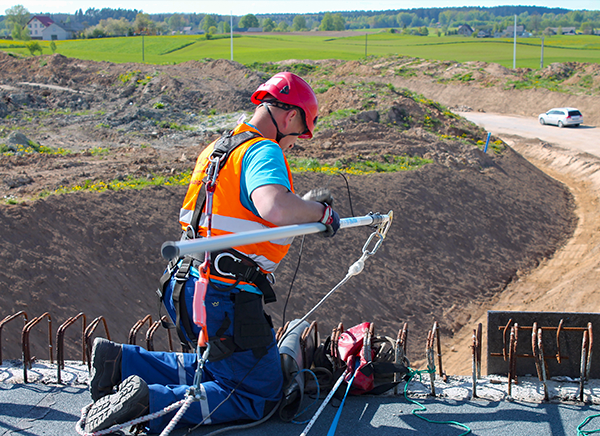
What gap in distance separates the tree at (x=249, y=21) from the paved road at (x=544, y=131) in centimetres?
12831

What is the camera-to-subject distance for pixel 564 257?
14.0m

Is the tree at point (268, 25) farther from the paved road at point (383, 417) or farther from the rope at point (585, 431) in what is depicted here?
the rope at point (585, 431)

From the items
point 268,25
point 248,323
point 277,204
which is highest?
point 268,25

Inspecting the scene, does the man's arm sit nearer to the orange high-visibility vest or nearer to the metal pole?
the metal pole

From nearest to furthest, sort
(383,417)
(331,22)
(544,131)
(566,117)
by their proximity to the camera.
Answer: (383,417) → (544,131) → (566,117) → (331,22)

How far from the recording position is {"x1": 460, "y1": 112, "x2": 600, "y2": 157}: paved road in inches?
976

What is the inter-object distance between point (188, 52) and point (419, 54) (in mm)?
32640

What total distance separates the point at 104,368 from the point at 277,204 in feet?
5.25

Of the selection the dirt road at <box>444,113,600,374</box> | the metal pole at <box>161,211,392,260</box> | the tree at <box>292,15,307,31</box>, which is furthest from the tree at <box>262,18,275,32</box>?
the metal pole at <box>161,211,392,260</box>

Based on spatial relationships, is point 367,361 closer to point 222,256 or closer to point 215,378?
point 215,378

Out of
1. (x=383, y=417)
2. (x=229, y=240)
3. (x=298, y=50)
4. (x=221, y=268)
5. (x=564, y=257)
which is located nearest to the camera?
(x=229, y=240)

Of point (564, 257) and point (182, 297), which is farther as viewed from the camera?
point (564, 257)

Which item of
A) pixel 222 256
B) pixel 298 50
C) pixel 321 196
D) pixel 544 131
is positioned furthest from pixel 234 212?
pixel 298 50

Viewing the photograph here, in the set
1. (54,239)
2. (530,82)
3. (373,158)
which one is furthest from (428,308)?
(530,82)
